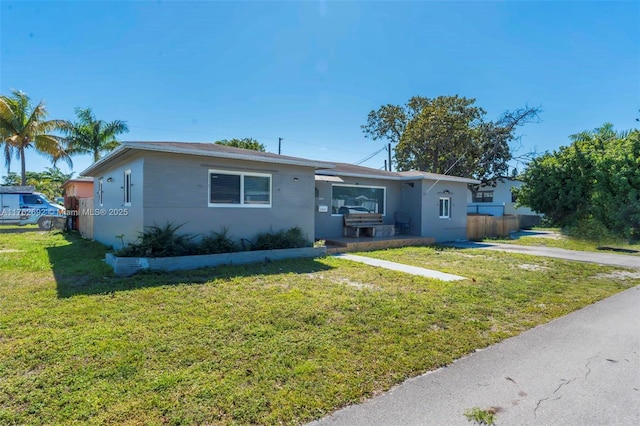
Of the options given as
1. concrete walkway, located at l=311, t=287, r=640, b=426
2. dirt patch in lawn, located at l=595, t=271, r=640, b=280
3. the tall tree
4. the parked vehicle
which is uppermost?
the tall tree

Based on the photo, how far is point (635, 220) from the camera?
1566 cm

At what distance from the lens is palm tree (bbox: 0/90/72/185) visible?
69.5 ft

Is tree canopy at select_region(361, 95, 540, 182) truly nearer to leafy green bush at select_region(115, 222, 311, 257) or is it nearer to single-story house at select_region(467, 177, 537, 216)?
single-story house at select_region(467, 177, 537, 216)

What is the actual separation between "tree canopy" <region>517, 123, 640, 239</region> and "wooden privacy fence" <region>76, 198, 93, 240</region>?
24159mm

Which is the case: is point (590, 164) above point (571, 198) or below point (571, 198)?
above

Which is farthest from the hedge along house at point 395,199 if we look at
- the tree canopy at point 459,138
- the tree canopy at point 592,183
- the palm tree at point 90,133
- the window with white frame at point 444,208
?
the palm tree at point 90,133

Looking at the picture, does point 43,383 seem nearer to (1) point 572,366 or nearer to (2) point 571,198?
(1) point 572,366

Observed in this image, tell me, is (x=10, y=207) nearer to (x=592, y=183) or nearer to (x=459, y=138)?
(x=459, y=138)

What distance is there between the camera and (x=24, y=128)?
21922mm

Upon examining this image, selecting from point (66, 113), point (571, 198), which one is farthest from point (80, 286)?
point (66, 113)

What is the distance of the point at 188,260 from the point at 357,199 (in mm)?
8180

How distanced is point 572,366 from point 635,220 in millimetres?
17245

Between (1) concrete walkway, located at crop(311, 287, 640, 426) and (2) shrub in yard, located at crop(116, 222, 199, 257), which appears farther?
(2) shrub in yard, located at crop(116, 222, 199, 257)

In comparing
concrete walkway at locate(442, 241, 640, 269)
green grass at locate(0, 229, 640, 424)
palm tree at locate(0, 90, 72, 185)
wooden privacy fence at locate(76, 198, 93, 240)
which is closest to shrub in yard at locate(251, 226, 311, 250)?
green grass at locate(0, 229, 640, 424)
